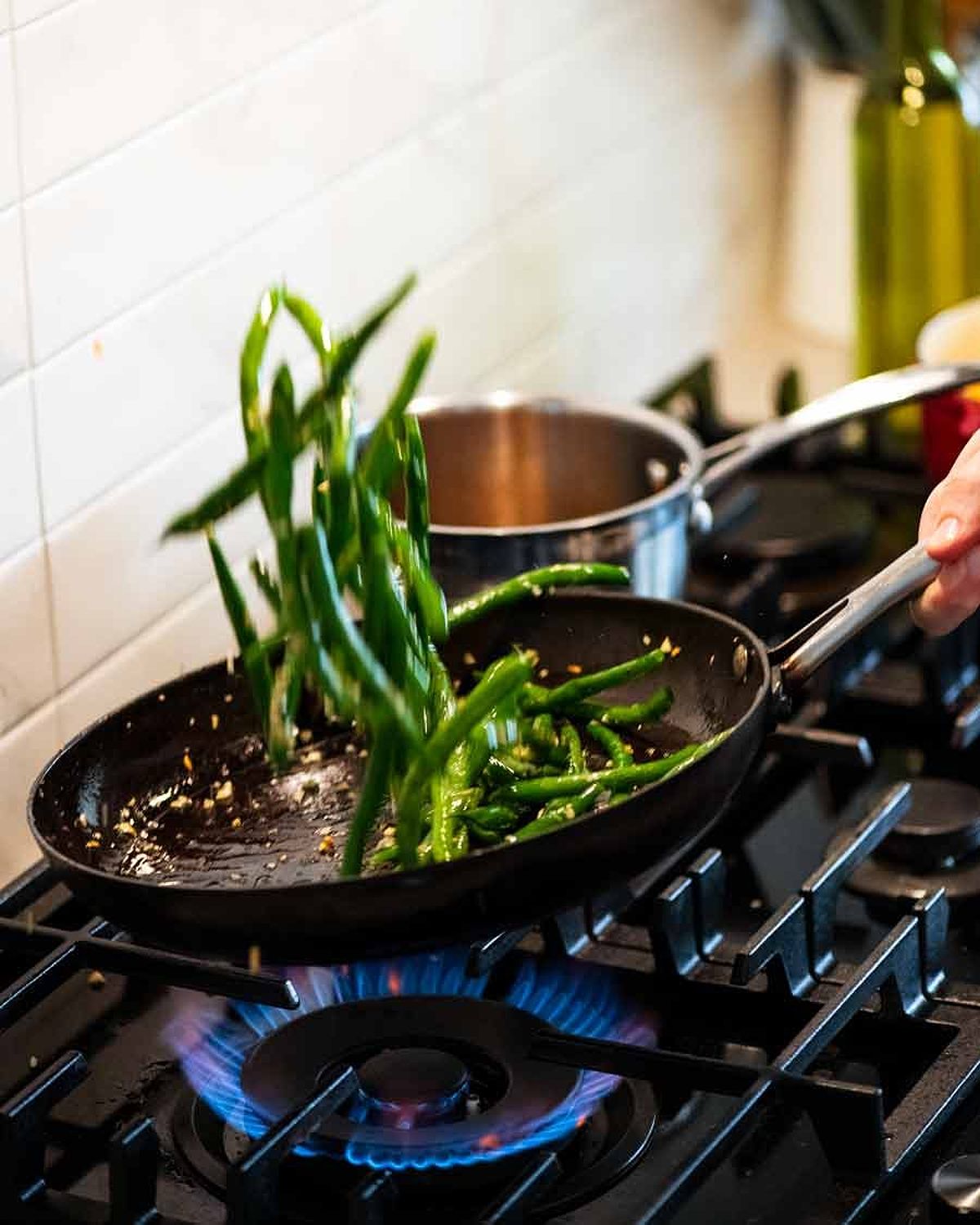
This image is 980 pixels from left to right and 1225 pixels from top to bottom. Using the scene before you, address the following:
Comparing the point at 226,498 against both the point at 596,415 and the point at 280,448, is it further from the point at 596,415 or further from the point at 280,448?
the point at 596,415

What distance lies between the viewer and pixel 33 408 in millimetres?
1056

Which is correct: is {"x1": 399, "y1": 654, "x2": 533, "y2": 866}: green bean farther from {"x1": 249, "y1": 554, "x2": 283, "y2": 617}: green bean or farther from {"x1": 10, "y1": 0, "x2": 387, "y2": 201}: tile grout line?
{"x1": 10, "y1": 0, "x2": 387, "y2": 201}: tile grout line

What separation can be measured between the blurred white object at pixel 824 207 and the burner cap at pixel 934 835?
2.42 feet

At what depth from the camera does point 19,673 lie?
1.08m

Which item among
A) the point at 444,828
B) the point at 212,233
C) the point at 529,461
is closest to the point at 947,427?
the point at 529,461

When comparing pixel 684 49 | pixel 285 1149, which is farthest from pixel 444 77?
pixel 285 1149

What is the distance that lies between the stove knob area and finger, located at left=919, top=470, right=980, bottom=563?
0.28 metres

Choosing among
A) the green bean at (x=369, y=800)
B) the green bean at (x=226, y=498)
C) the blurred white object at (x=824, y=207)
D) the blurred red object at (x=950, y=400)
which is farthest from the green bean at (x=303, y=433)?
the blurred white object at (x=824, y=207)

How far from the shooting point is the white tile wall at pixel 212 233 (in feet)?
3.46

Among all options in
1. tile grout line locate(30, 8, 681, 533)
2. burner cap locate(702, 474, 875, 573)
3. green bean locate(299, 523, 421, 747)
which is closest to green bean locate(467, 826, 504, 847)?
green bean locate(299, 523, 421, 747)

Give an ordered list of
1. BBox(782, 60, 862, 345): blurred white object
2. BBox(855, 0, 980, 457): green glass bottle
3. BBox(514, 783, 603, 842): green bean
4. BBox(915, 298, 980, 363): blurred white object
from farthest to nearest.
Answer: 1. BBox(782, 60, 862, 345): blurred white object
2. BBox(855, 0, 980, 457): green glass bottle
3. BBox(915, 298, 980, 363): blurred white object
4. BBox(514, 783, 603, 842): green bean

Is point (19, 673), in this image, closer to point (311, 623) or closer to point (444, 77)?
point (311, 623)

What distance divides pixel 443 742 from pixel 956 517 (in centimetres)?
28

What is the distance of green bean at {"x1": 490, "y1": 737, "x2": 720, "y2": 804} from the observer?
92 cm
